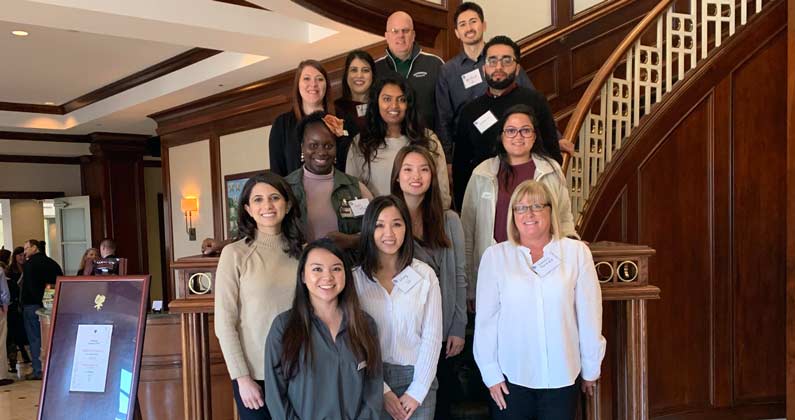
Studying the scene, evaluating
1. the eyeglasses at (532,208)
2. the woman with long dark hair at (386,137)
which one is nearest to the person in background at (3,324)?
the woman with long dark hair at (386,137)

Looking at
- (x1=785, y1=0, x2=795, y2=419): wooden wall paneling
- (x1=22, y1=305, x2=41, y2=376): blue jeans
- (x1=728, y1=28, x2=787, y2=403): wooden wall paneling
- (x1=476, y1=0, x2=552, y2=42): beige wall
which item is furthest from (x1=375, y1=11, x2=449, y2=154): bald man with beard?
(x1=22, y1=305, x2=41, y2=376): blue jeans

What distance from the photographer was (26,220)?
9.73 m

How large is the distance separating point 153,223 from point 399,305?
922 cm

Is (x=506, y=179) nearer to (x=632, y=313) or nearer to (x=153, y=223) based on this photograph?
(x=632, y=313)

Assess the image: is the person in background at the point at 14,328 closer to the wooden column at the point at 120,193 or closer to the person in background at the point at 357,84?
the wooden column at the point at 120,193

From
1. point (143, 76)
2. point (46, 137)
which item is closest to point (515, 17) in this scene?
point (143, 76)

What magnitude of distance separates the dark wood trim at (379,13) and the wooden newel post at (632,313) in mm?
2593

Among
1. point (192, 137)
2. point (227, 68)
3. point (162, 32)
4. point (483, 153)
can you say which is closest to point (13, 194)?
point (192, 137)

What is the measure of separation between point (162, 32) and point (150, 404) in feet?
8.76

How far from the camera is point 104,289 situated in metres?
2.49

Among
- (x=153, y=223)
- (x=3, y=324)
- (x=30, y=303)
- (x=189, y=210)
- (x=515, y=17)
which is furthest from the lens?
(x=153, y=223)

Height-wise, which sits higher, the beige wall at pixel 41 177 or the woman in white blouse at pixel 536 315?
the beige wall at pixel 41 177

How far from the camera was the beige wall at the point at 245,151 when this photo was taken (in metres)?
6.99

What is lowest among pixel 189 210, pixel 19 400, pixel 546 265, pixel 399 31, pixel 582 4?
pixel 19 400
